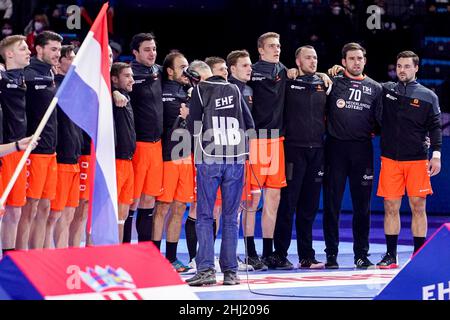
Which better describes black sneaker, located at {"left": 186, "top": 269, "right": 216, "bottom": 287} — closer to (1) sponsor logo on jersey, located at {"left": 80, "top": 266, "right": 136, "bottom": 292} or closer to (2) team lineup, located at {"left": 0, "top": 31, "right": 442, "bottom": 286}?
(2) team lineup, located at {"left": 0, "top": 31, "right": 442, "bottom": 286}

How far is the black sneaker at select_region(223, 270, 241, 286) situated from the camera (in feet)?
30.9

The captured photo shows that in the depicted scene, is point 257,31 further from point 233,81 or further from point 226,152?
point 226,152

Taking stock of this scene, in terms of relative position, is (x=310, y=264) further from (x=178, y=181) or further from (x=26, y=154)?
(x=26, y=154)

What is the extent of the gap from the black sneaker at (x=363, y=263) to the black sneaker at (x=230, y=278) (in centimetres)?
196

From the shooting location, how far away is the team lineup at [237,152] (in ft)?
31.4

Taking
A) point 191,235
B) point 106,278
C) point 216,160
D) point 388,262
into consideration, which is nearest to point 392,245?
point 388,262

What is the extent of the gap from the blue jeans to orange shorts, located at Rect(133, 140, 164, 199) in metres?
1.18

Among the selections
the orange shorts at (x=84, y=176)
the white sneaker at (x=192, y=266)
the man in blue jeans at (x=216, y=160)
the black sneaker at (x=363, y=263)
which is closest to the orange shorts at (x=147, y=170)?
the orange shorts at (x=84, y=176)

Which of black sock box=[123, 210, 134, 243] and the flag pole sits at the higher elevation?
the flag pole

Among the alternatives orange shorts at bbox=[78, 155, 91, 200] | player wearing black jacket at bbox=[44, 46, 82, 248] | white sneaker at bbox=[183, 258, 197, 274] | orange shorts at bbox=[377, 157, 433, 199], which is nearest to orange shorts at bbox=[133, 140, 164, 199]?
orange shorts at bbox=[78, 155, 91, 200]

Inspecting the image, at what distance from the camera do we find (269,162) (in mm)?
10844

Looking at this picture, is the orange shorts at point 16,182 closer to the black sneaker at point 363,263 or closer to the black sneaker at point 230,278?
the black sneaker at point 230,278

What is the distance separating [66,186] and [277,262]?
2589 millimetres
